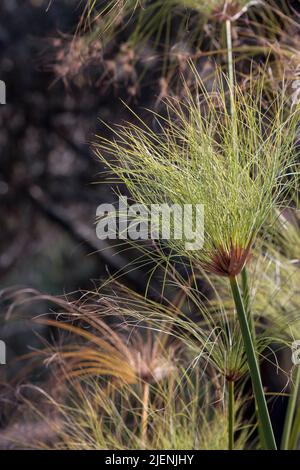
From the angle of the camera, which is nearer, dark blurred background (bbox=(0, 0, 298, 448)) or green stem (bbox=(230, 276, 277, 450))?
green stem (bbox=(230, 276, 277, 450))

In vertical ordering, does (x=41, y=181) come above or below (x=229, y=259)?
above

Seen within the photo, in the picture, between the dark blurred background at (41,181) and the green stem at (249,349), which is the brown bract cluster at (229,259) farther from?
the dark blurred background at (41,181)

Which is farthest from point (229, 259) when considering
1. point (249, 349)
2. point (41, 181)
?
point (41, 181)

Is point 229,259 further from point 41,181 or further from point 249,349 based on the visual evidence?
point 41,181

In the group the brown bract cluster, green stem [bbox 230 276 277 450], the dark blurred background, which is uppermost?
the dark blurred background

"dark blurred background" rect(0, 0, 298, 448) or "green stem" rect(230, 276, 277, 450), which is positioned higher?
"dark blurred background" rect(0, 0, 298, 448)

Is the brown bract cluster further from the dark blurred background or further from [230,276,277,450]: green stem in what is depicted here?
the dark blurred background

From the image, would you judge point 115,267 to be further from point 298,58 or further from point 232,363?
point 232,363

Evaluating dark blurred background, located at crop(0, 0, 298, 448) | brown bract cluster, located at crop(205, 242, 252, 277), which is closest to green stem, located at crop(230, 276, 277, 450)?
brown bract cluster, located at crop(205, 242, 252, 277)

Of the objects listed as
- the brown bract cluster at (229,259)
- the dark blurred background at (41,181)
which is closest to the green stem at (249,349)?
the brown bract cluster at (229,259)

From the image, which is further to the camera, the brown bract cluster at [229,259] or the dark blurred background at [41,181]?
the dark blurred background at [41,181]
